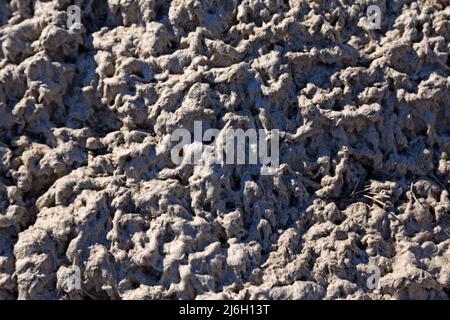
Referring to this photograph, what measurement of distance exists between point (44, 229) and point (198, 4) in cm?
99

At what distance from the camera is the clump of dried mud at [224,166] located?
2.45 metres

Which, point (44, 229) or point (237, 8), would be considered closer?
point (44, 229)

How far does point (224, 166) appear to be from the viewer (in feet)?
8.38

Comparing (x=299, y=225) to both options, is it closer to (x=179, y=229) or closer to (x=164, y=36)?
(x=179, y=229)

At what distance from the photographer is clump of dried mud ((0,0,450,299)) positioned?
2445mm

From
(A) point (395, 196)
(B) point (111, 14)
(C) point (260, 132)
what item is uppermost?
(B) point (111, 14)

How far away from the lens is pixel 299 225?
254 cm

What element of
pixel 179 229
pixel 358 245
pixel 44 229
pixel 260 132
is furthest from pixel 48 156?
pixel 358 245

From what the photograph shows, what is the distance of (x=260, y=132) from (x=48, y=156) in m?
0.75

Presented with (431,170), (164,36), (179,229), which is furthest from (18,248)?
(431,170)

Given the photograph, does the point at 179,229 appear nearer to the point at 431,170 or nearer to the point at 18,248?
the point at 18,248
